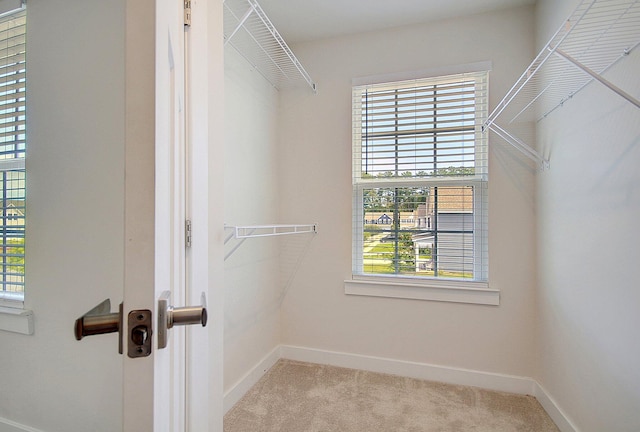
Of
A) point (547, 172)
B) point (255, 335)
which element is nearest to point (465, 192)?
point (547, 172)

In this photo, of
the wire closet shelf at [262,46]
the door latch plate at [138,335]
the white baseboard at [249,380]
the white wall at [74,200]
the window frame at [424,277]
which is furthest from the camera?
the window frame at [424,277]

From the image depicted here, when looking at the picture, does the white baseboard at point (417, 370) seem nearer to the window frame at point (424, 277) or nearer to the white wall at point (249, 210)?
the white wall at point (249, 210)

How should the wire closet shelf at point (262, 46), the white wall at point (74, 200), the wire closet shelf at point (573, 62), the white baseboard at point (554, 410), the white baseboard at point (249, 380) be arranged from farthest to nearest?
the white baseboard at point (249, 380) < the wire closet shelf at point (262, 46) < the white baseboard at point (554, 410) < the wire closet shelf at point (573, 62) < the white wall at point (74, 200)

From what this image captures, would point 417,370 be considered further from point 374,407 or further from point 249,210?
point 249,210

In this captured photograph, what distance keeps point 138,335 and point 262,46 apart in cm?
192

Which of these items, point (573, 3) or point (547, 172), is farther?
point (547, 172)

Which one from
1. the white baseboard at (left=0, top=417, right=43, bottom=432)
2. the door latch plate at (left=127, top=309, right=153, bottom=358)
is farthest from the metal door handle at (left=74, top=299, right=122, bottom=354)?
the white baseboard at (left=0, top=417, right=43, bottom=432)

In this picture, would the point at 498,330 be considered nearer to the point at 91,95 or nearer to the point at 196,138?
the point at 196,138

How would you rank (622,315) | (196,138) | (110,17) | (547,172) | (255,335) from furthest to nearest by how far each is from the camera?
(255,335), (547,172), (622,315), (196,138), (110,17)

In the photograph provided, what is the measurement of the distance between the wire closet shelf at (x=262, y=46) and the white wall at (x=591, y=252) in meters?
1.49

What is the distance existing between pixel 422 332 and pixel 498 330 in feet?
1.57

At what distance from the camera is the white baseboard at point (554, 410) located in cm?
150

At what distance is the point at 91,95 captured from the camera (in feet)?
2.07

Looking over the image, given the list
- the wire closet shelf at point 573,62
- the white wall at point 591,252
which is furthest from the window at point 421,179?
the white wall at point 591,252
